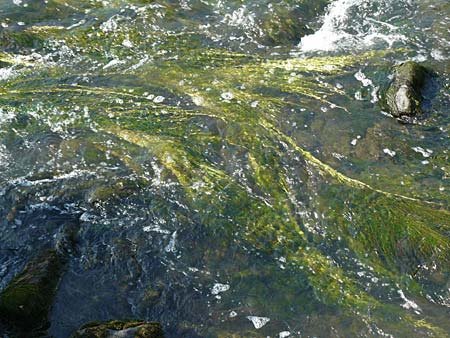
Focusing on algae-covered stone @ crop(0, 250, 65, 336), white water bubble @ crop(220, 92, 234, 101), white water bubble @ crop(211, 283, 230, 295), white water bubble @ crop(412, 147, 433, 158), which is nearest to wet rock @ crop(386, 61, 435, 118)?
white water bubble @ crop(412, 147, 433, 158)

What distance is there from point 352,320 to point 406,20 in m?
5.87

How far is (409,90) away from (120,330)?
203 inches

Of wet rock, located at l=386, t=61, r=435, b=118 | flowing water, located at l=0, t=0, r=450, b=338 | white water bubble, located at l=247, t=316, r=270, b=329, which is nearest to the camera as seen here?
white water bubble, located at l=247, t=316, r=270, b=329

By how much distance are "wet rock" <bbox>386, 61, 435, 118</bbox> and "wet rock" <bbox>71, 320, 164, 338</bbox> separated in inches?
179

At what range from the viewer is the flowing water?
516cm

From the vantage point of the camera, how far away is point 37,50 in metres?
8.73

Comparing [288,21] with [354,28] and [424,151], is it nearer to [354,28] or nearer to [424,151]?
[354,28]

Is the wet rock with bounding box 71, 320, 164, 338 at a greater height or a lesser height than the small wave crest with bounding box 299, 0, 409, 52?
lesser

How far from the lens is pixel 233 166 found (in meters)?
6.48

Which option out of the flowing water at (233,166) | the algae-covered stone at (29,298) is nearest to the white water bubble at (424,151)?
the flowing water at (233,166)

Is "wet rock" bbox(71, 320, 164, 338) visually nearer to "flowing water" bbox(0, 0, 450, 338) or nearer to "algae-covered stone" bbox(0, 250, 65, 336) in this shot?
"flowing water" bbox(0, 0, 450, 338)

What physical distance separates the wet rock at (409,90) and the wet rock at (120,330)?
455cm

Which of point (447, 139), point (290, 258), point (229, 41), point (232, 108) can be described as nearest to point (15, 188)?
point (232, 108)

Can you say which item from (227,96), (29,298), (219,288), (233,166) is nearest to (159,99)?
(227,96)
